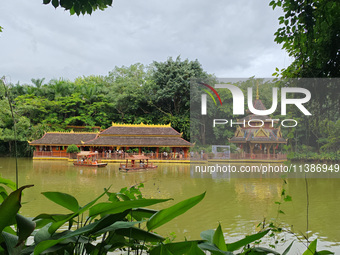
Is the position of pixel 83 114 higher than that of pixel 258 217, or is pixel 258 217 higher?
pixel 83 114

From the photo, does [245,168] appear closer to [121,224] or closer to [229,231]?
[229,231]

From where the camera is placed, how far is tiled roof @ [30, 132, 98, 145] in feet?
54.9

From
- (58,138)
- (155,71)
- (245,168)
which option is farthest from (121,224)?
(155,71)

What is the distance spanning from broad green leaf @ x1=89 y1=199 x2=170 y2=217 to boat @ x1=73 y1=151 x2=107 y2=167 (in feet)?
43.5

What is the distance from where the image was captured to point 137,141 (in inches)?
663

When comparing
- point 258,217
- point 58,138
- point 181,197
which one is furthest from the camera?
point 58,138

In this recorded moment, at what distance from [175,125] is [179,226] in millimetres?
14639

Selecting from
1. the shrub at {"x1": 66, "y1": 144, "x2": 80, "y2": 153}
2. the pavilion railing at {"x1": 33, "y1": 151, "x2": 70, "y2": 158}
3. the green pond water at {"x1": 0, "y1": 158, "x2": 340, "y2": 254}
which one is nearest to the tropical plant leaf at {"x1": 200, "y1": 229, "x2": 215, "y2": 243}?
the green pond water at {"x1": 0, "y1": 158, "x2": 340, "y2": 254}

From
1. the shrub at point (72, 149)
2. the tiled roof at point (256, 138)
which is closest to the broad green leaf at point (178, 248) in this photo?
the tiled roof at point (256, 138)

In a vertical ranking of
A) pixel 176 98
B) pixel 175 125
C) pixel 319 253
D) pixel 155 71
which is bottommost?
pixel 319 253

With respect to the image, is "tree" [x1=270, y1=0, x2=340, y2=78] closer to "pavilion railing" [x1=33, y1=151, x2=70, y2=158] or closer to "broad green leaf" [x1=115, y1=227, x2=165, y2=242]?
"broad green leaf" [x1=115, y1=227, x2=165, y2=242]

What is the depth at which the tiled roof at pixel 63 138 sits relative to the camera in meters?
16.7

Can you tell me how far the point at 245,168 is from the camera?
1364cm

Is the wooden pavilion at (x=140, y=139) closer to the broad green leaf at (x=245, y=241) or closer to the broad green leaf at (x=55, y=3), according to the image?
the broad green leaf at (x=55, y=3)
